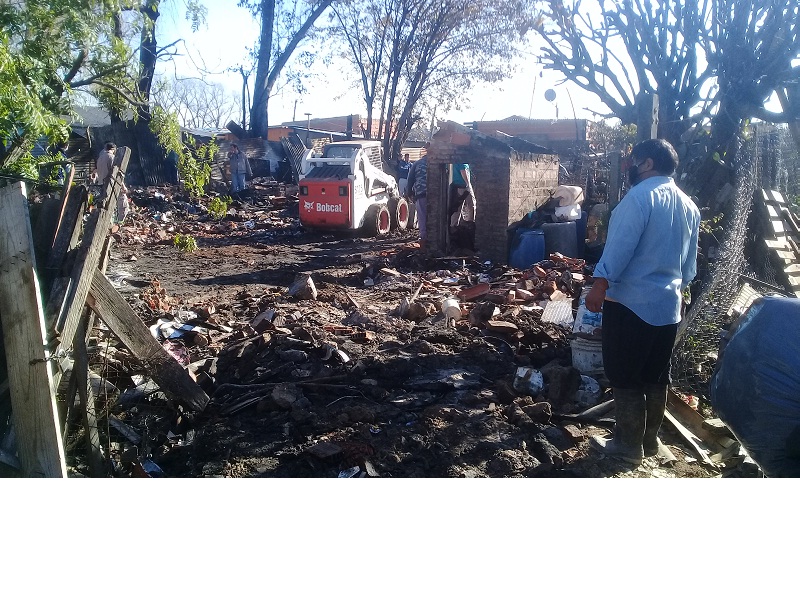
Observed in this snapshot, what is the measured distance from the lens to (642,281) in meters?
3.64

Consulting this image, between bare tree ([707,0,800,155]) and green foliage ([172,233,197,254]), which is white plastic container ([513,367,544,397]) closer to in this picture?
bare tree ([707,0,800,155])

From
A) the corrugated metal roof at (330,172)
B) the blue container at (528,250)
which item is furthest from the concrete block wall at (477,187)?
the corrugated metal roof at (330,172)

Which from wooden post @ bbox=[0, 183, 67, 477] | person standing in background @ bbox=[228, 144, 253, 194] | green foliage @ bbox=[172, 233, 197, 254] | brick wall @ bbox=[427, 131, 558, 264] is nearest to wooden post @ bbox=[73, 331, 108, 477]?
wooden post @ bbox=[0, 183, 67, 477]

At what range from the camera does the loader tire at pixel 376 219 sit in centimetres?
1473

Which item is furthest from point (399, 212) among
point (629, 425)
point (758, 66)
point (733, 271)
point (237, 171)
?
point (629, 425)

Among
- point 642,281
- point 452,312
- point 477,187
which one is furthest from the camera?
point 477,187

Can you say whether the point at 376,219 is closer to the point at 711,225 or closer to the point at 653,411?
the point at 711,225

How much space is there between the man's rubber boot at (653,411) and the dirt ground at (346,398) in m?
0.13

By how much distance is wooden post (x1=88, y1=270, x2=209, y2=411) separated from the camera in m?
3.77

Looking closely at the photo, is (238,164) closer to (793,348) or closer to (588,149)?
(588,149)

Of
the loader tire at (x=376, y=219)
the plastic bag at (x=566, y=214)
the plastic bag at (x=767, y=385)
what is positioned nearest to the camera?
the plastic bag at (x=767, y=385)

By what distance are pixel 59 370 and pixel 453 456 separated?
238cm

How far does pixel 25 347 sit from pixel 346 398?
2.48 metres

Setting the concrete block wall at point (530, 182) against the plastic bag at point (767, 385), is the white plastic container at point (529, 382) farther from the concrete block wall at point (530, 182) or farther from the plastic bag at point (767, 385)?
the concrete block wall at point (530, 182)
